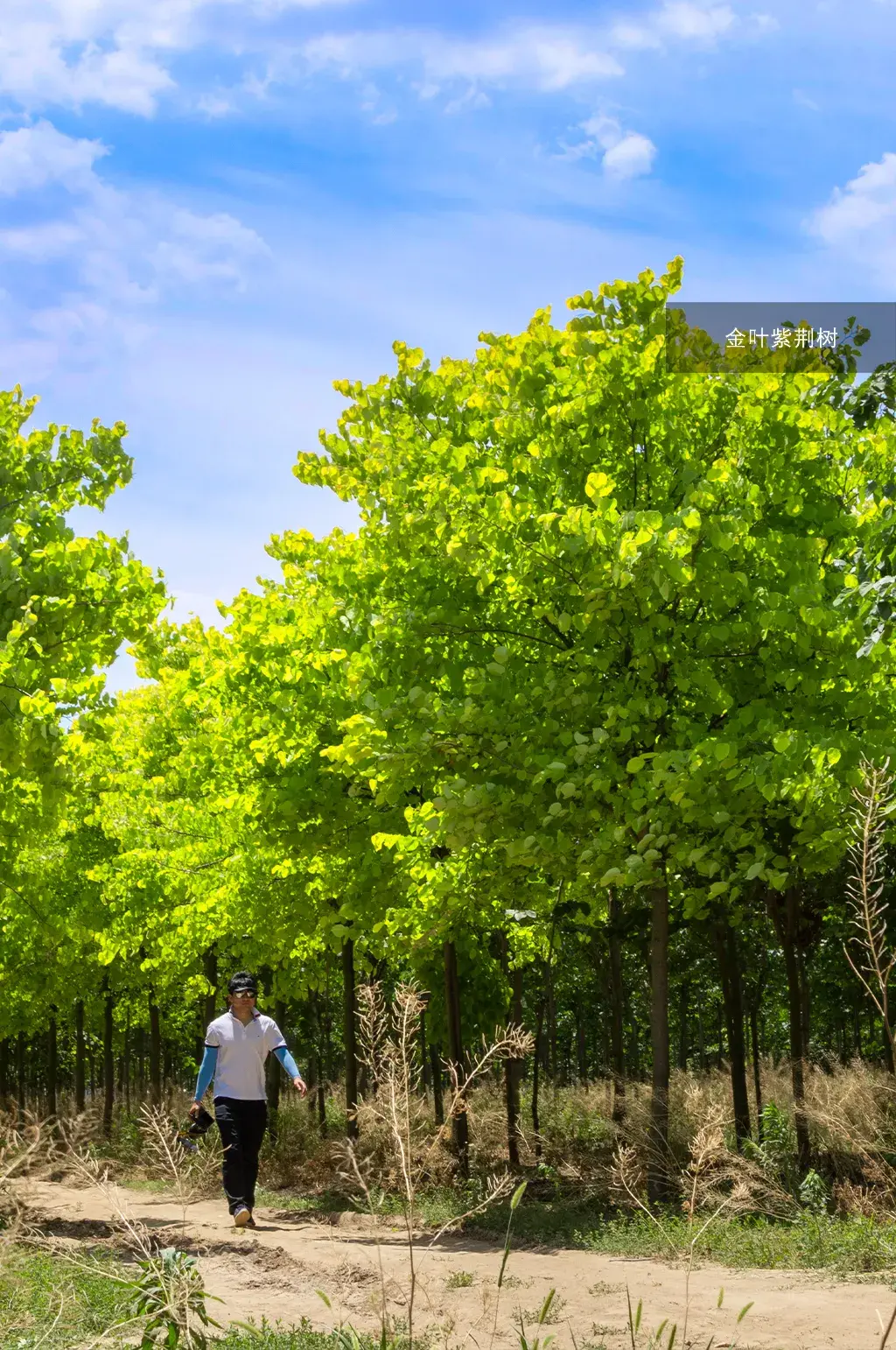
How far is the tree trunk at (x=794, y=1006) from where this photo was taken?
11906 millimetres

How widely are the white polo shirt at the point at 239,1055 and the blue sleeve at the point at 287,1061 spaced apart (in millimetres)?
58

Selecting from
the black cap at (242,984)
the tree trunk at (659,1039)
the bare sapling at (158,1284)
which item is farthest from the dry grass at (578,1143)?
the black cap at (242,984)

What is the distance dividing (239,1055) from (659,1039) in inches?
144

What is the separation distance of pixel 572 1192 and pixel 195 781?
6265mm

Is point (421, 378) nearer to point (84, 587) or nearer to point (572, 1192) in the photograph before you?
point (84, 587)

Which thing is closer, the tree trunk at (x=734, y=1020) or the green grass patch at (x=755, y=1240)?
the green grass patch at (x=755, y=1240)

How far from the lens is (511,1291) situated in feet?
22.3

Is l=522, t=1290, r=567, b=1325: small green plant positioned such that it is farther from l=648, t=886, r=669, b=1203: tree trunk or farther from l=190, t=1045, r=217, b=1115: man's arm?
l=648, t=886, r=669, b=1203: tree trunk

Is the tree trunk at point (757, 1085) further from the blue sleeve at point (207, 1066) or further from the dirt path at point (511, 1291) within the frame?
the blue sleeve at point (207, 1066)

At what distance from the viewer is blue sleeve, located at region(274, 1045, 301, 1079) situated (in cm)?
822

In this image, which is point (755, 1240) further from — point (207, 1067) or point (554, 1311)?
point (207, 1067)

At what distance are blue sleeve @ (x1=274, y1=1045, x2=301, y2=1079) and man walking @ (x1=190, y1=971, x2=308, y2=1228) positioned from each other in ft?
0.05

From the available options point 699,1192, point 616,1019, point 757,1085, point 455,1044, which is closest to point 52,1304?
point 699,1192

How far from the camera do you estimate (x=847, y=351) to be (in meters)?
11.0
